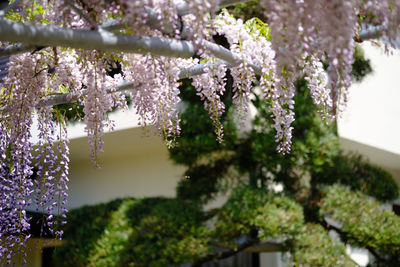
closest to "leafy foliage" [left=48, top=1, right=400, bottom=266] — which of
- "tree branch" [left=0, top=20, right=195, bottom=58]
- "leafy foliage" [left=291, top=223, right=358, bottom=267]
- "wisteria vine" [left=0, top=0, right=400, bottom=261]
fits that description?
"leafy foliage" [left=291, top=223, right=358, bottom=267]

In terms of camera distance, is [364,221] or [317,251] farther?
[364,221]

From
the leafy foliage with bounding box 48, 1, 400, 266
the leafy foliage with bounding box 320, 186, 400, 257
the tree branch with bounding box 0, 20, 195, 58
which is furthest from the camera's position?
the leafy foliage with bounding box 320, 186, 400, 257

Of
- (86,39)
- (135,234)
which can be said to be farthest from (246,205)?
(86,39)

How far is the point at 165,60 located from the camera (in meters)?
2.30

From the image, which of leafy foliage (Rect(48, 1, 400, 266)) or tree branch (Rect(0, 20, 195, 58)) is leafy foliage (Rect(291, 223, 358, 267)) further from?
tree branch (Rect(0, 20, 195, 58))

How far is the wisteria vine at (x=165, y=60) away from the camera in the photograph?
1.69m

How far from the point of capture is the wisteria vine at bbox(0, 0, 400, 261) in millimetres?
1686

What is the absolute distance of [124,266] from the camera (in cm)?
583

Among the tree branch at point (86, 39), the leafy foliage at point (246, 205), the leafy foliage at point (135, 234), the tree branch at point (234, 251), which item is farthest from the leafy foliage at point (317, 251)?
the tree branch at point (86, 39)

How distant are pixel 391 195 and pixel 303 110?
5.32ft

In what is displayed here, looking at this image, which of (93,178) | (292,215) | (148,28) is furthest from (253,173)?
(148,28)

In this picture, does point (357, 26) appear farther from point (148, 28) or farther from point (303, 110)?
point (303, 110)

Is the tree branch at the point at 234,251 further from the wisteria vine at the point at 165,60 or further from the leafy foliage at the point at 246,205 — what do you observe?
the wisteria vine at the point at 165,60

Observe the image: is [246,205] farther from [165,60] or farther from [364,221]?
[165,60]
